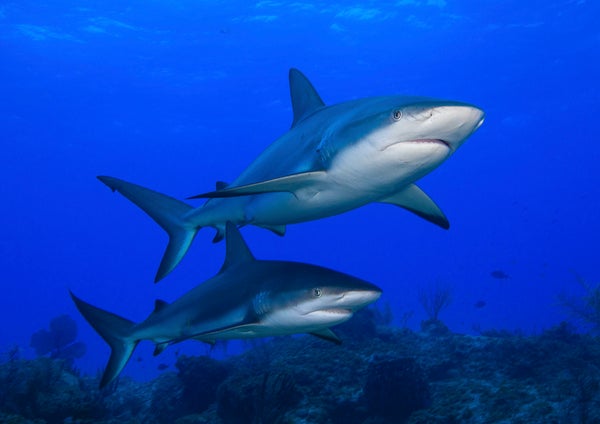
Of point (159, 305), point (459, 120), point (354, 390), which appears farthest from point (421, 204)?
point (354, 390)

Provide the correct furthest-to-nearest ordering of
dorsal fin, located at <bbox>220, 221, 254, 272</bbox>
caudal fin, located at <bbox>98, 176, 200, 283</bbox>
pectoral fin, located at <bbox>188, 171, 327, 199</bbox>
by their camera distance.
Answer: caudal fin, located at <bbox>98, 176, 200, 283</bbox> < dorsal fin, located at <bbox>220, 221, 254, 272</bbox> < pectoral fin, located at <bbox>188, 171, 327, 199</bbox>

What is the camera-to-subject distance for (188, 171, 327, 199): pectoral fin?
11.8ft

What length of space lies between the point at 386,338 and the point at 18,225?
532 ft

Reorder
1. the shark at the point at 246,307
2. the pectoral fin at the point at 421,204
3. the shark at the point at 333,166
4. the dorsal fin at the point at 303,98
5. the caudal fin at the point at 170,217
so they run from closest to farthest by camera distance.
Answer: the shark at the point at 333,166 → the shark at the point at 246,307 → the pectoral fin at the point at 421,204 → the dorsal fin at the point at 303,98 → the caudal fin at the point at 170,217

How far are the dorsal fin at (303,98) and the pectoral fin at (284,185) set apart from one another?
163cm

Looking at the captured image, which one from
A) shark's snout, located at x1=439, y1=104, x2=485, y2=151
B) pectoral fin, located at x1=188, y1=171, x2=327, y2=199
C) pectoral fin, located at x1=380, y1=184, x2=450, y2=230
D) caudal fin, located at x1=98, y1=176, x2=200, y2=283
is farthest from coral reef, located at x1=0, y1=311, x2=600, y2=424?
shark's snout, located at x1=439, y1=104, x2=485, y2=151

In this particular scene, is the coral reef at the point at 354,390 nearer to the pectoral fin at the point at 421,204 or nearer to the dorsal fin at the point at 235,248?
the dorsal fin at the point at 235,248

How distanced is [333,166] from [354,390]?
6875 mm

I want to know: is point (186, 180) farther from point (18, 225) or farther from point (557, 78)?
point (557, 78)

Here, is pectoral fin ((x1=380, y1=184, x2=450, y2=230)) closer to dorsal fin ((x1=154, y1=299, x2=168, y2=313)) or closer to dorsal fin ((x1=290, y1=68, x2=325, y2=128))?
dorsal fin ((x1=290, y1=68, x2=325, y2=128))

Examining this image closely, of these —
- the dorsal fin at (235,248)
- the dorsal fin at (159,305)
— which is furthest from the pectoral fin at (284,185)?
the dorsal fin at (159,305)

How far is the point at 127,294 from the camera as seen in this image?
194375 mm

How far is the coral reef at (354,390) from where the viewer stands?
23.1 ft

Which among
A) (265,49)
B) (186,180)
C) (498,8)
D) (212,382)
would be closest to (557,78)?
(498,8)
